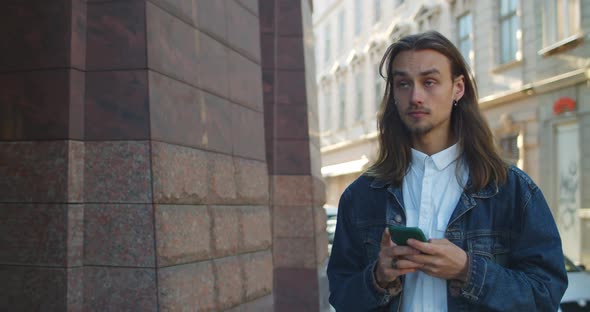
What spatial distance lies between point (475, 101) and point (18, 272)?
251 cm

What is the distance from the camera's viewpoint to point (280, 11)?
8.30 m

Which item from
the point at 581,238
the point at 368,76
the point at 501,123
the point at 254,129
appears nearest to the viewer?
the point at 254,129

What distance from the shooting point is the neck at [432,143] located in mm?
2326

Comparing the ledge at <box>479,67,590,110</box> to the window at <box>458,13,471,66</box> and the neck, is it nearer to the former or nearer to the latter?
the window at <box>458,13,471,66</box>

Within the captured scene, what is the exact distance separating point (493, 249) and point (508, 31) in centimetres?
1865

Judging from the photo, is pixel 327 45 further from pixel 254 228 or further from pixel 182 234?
pixel 182 234

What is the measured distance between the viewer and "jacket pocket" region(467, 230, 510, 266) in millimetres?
2100

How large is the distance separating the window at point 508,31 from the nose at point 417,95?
17.6 meters

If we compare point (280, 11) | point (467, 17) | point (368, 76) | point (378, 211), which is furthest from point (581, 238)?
point (368, 76)

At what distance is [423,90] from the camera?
2256 millimetres

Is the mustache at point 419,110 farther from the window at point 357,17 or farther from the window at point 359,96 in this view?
the window at point 357,17

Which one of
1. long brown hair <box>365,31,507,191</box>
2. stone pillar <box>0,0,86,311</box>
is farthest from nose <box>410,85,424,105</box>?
stone pillar <box>0,0,86,311</box>

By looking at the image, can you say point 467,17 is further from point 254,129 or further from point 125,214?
point 125,214

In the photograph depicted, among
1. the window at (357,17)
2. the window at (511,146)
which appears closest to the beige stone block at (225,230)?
the window at (511,146)
